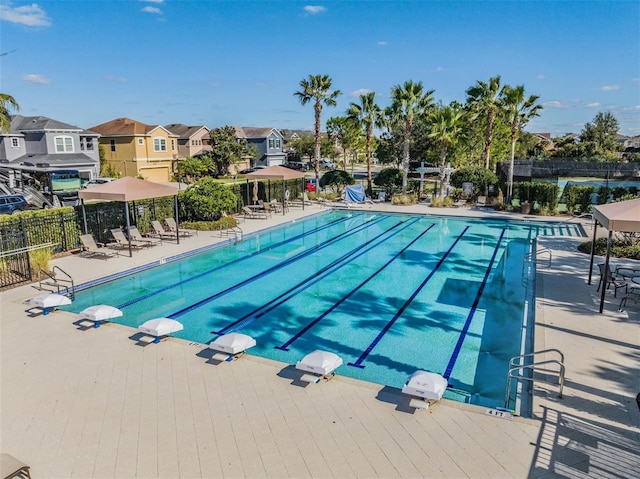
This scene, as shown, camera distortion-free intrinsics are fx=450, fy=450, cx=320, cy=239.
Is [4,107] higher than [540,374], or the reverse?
[4,107]

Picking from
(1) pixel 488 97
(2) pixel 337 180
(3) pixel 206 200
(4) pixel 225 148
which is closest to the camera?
(3) pixel 206 200

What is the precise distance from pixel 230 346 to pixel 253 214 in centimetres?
1687

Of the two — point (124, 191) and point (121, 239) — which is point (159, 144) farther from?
point (124, 191)

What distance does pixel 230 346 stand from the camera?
7.83 m

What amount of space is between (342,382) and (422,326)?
154 inches

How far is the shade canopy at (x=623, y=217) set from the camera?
30.1 feet

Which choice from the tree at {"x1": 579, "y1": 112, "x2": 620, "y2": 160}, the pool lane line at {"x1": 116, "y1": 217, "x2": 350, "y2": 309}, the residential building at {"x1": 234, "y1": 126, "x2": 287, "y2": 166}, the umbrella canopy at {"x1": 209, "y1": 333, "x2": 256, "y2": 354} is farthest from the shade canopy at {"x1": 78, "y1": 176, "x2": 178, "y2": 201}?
the tree at {"x1": 579, "y1": 112, "x2": 620, "y2": 160}

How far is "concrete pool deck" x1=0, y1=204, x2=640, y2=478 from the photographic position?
5.25m

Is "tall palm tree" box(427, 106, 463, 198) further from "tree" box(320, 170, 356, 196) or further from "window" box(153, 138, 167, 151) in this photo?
"window" box(153, 138, 167, 151)

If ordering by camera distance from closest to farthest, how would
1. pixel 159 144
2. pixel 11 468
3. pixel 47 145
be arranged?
pixel 11 468 < pixel 47 145 < pixel 159 144

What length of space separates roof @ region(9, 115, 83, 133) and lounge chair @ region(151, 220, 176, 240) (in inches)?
894

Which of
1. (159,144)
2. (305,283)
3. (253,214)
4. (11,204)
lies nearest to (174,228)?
(253,214)

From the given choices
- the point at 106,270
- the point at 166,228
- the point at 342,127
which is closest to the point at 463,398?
the point at 106,270

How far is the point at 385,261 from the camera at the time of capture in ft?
53.7
